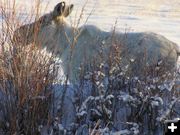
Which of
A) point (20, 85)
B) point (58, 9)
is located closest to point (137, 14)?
point (58, 9)

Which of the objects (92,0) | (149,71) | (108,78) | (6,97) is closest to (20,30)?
(6,97)

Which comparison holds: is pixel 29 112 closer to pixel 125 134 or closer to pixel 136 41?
pixel 125 134

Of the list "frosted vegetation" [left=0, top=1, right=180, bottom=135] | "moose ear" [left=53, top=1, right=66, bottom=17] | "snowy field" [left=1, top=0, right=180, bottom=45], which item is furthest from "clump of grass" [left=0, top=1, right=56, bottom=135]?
"snowy field" [left=1, top=0, right=180, bottom=45]

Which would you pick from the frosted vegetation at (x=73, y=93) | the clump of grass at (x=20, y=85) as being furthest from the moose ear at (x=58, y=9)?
the clump of grass at (x=20, y=85)

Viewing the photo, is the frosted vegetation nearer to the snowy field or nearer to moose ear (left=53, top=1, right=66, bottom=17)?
moose ear (left=53, top=1, right=66, bottom=17)

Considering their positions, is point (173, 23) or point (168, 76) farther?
point (173, 23)

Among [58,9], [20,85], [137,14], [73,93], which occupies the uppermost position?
[58,9]

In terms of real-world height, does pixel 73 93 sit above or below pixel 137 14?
above

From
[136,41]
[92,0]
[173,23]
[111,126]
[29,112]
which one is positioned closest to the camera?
[29,112]

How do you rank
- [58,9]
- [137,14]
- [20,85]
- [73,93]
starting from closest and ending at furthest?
[20,85] → [73,93] → [58,9] → [137,14]

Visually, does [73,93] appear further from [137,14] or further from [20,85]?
[137,14]

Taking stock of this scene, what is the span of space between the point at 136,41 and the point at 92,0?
48.2 feet

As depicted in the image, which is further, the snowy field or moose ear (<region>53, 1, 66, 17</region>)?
the snowy field

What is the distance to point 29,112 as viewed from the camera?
15.7 feet
